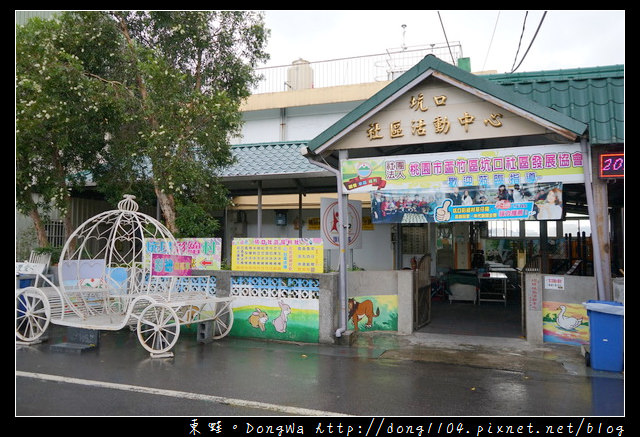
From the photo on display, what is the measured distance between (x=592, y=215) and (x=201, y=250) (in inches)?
275

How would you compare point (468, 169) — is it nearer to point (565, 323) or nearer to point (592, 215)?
point (592, 215)

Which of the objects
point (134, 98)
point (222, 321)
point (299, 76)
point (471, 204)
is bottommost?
point (222, 321)

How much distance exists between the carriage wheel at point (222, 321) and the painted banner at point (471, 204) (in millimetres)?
3170

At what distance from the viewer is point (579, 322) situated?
803cm

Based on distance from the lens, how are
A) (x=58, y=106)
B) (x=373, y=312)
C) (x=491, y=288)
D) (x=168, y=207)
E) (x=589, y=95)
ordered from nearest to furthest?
(x=589, y=95) → (x=373, y=312) → (x=58, y=106) → (x=168, y=207) → (x=491, y=288)

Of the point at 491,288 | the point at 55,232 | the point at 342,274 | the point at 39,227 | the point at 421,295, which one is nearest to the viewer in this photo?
the point at 342,274

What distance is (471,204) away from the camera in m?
8.06

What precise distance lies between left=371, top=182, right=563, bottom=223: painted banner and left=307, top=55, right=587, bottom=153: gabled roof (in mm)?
964

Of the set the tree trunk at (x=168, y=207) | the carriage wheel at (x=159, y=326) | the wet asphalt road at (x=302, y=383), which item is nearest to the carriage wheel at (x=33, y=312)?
the wet asphalt road at (x=302, y=383)

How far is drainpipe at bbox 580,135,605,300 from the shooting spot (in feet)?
23.9

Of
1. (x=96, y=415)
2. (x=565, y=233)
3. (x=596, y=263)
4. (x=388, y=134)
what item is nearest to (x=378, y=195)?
(x=388, y=134)

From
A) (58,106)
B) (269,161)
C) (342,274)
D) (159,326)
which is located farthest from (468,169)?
(58,106)

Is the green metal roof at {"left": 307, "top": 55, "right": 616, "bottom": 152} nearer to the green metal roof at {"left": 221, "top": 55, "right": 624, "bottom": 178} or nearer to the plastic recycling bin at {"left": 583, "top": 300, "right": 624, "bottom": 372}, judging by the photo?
the green metal roof at {"left": 221, "top": 55, "right": 624, "bottom": 178}

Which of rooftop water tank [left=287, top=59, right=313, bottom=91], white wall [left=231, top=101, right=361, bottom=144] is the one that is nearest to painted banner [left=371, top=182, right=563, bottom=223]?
white wall [left=231, top=101, right=361, bottom=144]
